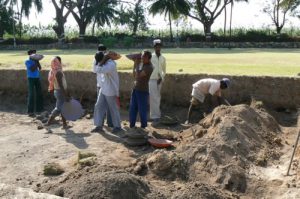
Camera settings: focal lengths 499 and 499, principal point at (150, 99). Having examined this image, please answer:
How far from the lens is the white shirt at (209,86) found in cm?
920

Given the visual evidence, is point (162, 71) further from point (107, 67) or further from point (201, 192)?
point (201, 192)

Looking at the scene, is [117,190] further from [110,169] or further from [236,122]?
[236,122]

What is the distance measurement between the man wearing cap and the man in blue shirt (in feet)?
10.4

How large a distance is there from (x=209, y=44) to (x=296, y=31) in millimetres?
9403

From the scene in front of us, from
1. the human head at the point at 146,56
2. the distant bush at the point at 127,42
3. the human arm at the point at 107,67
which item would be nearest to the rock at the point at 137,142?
the human arm at the point at 107,67

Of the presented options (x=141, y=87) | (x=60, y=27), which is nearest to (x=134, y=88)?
(x=141, y=87)

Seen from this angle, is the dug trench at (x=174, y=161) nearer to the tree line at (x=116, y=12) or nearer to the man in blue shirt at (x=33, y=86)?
the man in blue shirt at (x=33, y=86)

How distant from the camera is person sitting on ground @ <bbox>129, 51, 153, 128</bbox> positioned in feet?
30.2

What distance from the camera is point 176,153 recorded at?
7102mm

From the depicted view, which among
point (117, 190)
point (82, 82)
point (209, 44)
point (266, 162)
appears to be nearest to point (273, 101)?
point (266, 162)

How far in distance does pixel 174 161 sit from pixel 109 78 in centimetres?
302

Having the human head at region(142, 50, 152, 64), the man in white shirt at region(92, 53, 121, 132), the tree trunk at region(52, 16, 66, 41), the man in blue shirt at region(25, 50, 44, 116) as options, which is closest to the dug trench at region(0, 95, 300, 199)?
the man in white shirt at region(92, 53, 121, 132)

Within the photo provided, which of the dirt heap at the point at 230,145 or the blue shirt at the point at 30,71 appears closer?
the dirt heap at the point at 230,145

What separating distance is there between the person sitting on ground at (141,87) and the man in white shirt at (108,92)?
341mm
